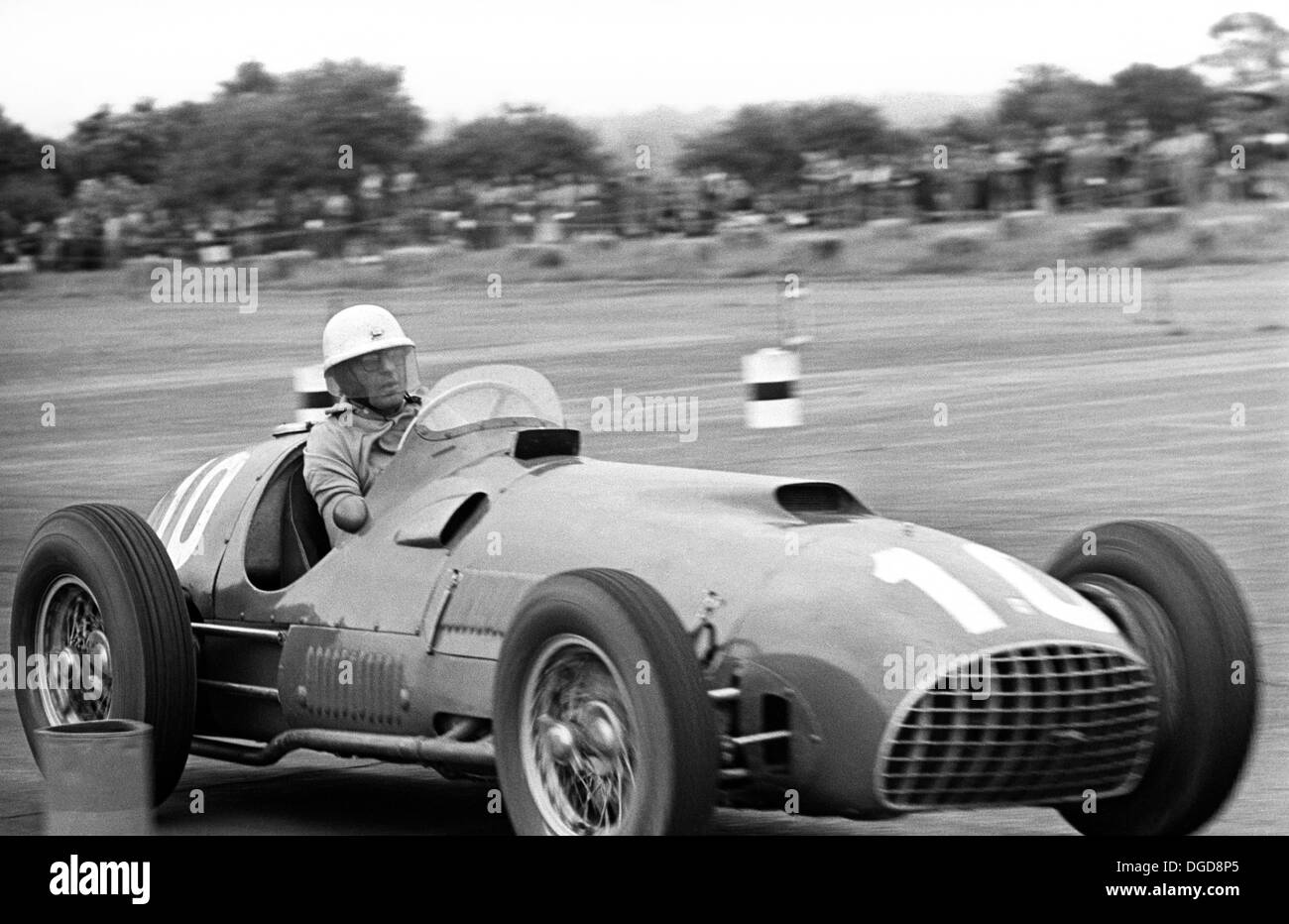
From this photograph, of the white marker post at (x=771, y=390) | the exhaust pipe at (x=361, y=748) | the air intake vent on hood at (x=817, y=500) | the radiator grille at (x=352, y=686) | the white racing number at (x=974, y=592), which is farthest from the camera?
the white marker post at (x=771, y=390)

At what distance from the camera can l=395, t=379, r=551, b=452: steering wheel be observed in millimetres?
6414

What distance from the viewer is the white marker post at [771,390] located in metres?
11.8

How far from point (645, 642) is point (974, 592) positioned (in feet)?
2.68

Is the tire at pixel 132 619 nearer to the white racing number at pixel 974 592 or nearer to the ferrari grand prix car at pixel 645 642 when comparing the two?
the ferrari grand prix car at pixel 645 642

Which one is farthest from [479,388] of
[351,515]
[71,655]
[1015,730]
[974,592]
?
[1015,730]

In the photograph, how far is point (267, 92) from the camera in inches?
777

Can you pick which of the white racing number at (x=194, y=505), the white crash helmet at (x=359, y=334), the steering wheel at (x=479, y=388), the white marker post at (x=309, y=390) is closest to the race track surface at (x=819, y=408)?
the white racing number at (x=194, y=505)

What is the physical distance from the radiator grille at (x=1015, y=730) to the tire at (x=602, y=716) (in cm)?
45

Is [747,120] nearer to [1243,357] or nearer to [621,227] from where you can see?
[621,227]

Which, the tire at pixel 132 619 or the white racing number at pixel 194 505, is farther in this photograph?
the white racing number at pixel 194 505

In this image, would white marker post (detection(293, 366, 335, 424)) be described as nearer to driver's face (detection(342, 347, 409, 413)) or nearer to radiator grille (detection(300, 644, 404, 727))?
driver's face (detection(342, 347, 409, 413))

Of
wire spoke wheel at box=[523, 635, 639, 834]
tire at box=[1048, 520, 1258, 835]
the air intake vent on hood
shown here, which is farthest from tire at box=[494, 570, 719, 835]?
tire at box=[1048, 520, 1258, 835]

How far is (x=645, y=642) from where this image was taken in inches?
192
